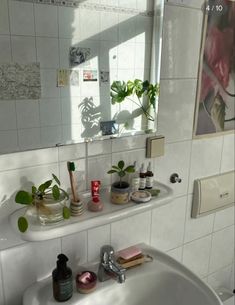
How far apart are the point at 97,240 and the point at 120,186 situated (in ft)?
0.74

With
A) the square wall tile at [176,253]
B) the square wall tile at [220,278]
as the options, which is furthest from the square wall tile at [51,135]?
the square wall tile at [220,278]

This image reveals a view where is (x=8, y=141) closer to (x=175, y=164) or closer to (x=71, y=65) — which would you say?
(x=71, y=65)

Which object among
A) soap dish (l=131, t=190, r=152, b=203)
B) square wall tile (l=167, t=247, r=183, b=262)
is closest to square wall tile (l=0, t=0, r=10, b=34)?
soap dish (l=131, t=190, r=152, b=203)

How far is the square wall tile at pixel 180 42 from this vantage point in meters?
1.07

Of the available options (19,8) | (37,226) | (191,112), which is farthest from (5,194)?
(191,112)

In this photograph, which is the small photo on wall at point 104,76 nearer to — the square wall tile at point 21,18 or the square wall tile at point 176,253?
the square wall tile at point 21,18

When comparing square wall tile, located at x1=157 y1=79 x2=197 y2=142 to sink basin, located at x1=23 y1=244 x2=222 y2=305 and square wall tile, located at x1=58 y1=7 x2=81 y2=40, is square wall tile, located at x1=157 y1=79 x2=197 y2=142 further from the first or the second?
sink basin, located at x1=23 y1=244 x2=222 y2=305

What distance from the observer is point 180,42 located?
1.11 metres

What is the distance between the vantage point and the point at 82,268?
3.56 feet

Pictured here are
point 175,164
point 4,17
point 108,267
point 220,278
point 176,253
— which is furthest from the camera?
point 220,278

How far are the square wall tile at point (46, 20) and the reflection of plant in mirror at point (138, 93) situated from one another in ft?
0.82

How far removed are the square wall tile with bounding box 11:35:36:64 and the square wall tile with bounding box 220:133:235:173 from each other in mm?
897

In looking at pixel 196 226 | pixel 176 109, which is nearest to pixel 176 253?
pixel 196 226

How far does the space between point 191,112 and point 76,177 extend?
1.72 ft
